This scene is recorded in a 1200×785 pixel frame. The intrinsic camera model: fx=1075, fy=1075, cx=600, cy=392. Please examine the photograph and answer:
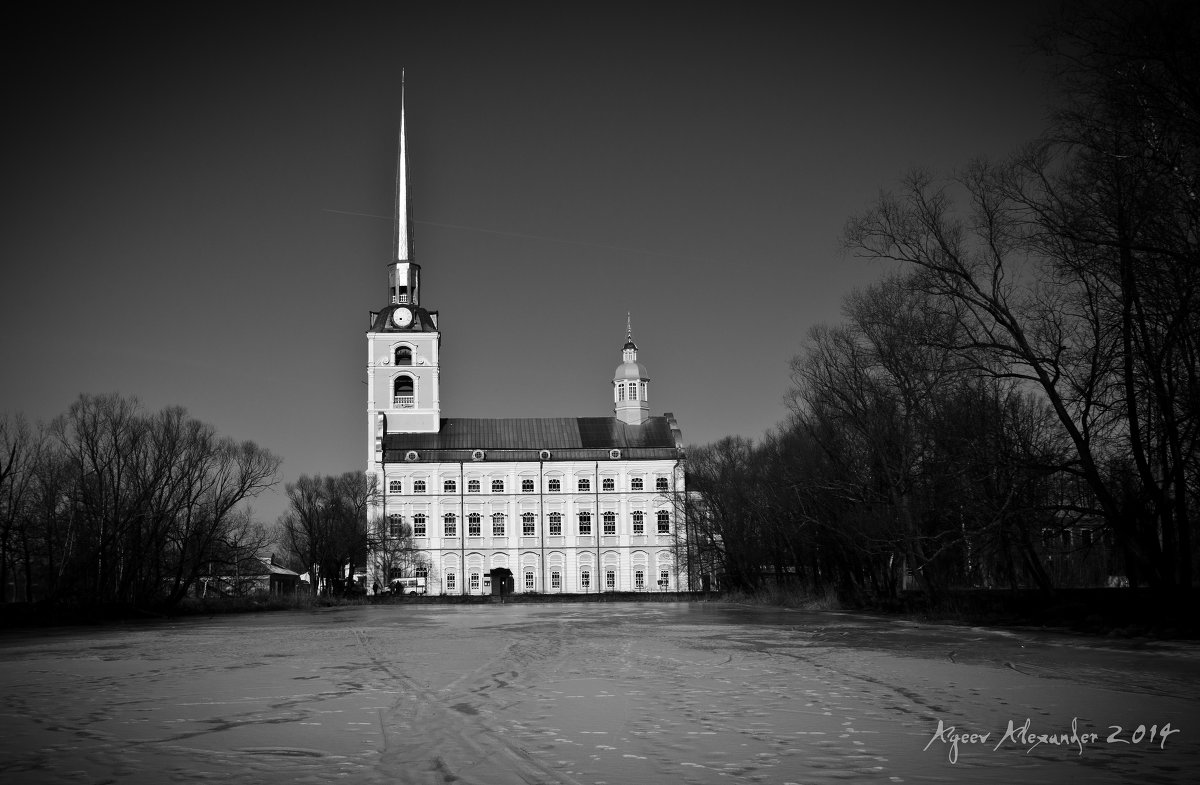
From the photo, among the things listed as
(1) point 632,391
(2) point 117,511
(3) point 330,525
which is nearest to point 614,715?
(2) point 117,511

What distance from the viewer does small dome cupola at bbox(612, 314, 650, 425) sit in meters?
97.5

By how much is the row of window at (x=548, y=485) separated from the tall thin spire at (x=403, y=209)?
20.5 metres

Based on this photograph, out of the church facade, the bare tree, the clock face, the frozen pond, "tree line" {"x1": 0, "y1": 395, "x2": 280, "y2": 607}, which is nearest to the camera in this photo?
the frozen pond

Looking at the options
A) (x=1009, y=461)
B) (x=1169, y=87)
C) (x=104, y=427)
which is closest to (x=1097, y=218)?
(x=1169, y=87)

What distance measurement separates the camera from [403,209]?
317 feet

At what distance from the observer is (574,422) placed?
97188 mm

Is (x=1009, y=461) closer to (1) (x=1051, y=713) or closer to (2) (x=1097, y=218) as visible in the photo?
(2) (x=1097, y=218)

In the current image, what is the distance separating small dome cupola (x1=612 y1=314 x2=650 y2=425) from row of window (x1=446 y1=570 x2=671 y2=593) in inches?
558

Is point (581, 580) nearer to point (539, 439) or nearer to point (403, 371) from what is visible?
point (539, 439)

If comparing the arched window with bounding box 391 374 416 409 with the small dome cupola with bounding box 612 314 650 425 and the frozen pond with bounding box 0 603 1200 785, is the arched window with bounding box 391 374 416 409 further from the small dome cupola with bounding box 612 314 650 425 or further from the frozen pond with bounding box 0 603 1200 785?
the frozen pond with bounding box 0 603 1200 785

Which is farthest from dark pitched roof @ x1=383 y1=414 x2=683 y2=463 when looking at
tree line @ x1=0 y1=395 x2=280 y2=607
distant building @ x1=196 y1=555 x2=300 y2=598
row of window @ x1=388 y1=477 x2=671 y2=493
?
tree line @ x1=0 y1=395 x2=280 y2=607

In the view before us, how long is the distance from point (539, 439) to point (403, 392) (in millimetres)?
12522

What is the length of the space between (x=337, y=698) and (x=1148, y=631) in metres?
16.1

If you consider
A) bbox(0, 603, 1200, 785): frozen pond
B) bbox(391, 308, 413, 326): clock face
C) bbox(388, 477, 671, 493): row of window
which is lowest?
bbox(0, 603, 1200, 785): frozen pond
